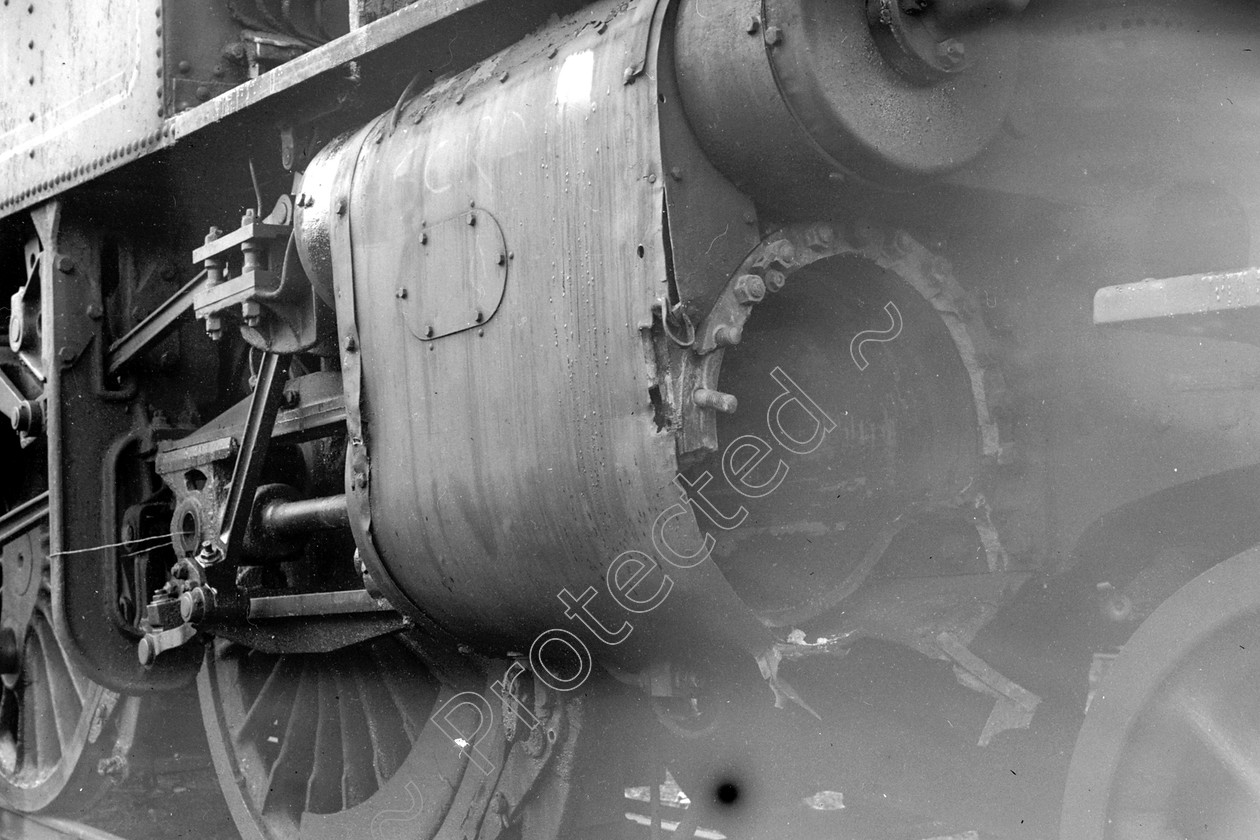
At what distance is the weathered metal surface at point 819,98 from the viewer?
2.40m

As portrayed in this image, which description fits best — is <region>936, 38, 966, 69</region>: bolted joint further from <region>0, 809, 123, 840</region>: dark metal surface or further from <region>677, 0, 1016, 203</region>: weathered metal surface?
<region>0, 809, 123, 840</region>: dark metal surface

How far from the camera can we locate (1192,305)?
1877 millimetres

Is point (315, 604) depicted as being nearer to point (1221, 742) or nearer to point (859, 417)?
point (859, 417)

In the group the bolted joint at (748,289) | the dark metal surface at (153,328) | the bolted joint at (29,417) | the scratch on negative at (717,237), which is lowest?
the bolted joint at (748,289)

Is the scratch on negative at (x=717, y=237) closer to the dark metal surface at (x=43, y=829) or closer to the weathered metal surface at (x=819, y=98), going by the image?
the weathered metal surface at (x=819, y=98)

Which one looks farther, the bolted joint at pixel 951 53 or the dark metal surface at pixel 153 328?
the dark metal surface at pixel 153 328

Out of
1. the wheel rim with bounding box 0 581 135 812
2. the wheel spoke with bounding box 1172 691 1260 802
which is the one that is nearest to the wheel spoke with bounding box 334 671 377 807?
the wheel rim with bounding box 0 581 135 812

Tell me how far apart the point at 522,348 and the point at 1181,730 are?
136 cm

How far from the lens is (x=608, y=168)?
8.45 feet

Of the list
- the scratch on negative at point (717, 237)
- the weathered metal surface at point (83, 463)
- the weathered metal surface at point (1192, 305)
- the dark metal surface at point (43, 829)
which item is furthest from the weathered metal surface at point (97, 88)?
the dark metal surface at point (43, 829)

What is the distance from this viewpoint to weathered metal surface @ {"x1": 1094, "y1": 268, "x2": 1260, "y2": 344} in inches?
72.2

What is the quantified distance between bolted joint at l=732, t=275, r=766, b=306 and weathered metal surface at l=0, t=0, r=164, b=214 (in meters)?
2.34

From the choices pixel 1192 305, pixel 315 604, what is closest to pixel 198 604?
pixel 315 604

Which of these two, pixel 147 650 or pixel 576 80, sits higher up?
pixel 576 80
